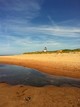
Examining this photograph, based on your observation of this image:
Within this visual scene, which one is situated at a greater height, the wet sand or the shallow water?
the wet sand

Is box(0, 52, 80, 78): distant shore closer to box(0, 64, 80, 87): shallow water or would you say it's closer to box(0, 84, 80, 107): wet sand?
box(0, 64, 80, 87): shallow water

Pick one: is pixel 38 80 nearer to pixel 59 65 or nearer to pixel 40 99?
pixel 40 99

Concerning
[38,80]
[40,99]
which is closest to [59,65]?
[38,80]

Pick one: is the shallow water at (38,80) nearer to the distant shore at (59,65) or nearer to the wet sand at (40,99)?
the distant shore at (59,65)

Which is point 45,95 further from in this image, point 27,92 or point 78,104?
point 78,104

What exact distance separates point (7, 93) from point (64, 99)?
3.53 metres

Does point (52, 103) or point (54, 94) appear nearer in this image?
point (52, 103)

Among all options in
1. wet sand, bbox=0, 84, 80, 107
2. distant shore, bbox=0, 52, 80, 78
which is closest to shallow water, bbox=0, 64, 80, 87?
distant shore, bbox=0, 52, 80, 78

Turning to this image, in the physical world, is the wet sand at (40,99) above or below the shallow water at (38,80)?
above

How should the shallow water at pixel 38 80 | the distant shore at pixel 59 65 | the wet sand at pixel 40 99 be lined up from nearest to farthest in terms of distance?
the wet sand at pixel 40 99 → the shallow water at pixel 38 80 → the distant shore at pixel 59 65

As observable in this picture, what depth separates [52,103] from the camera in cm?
800

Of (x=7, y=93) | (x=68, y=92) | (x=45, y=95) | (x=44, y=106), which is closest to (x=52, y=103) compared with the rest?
(x=44, y=106)

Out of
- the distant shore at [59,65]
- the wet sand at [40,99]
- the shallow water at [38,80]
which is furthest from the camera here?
the distant shore at [59,65]

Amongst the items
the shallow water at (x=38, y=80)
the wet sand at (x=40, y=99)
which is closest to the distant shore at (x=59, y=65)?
the shallow water at (x=38, y=80)
